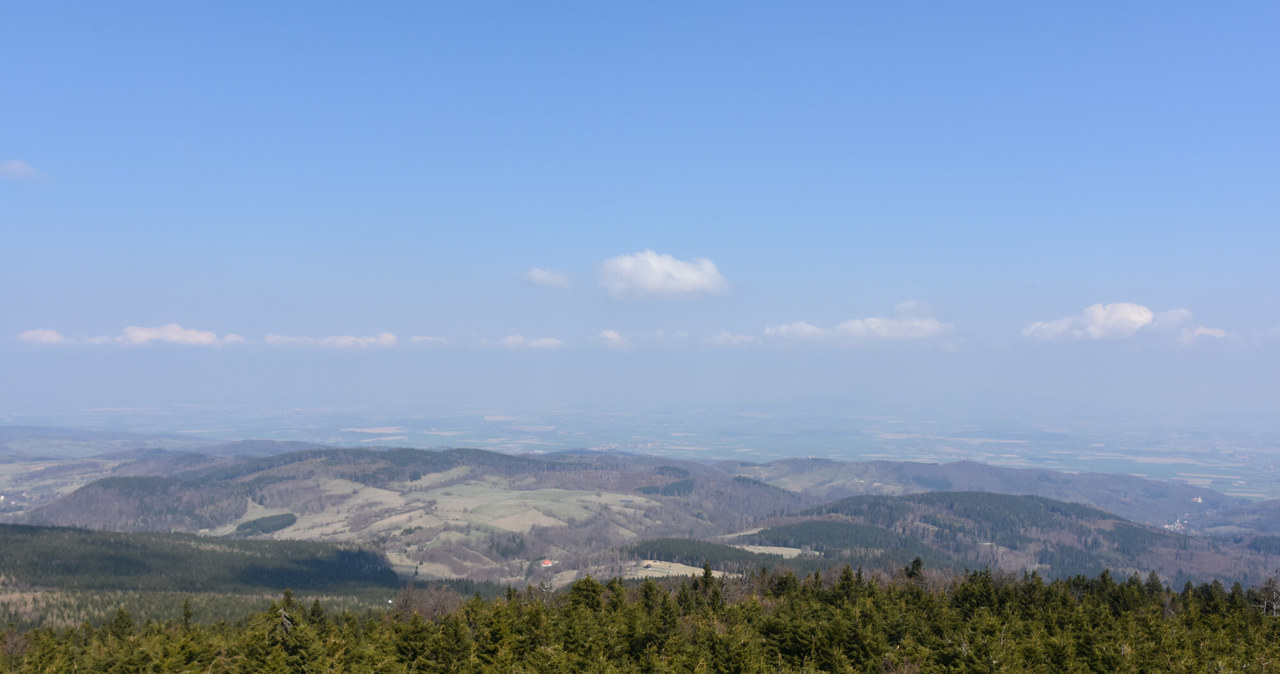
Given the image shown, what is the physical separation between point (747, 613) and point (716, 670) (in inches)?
1082

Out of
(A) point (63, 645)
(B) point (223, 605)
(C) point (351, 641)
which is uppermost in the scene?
(C) point (351, 641)

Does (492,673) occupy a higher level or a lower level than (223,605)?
higher

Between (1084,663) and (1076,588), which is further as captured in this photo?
(1076,588)

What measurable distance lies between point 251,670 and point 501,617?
21.8m

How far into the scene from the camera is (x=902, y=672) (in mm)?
59344

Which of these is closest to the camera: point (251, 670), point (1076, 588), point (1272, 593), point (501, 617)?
point (251, 670)

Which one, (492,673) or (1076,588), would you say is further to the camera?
(1076,588)

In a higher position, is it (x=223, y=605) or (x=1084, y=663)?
(x=1084, y=663)

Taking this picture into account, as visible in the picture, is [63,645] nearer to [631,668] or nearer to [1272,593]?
[631,668]

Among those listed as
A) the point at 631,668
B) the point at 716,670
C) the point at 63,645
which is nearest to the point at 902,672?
the point at 716,670

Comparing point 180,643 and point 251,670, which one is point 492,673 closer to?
point 251,670

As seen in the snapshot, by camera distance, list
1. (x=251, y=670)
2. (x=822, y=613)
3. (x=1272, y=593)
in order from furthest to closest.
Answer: (x=1272, y=593), (x=822, y=613), (x=251, y=670)

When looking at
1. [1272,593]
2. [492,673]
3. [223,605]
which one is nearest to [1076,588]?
[1272,593]

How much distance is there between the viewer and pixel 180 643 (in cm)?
6425
